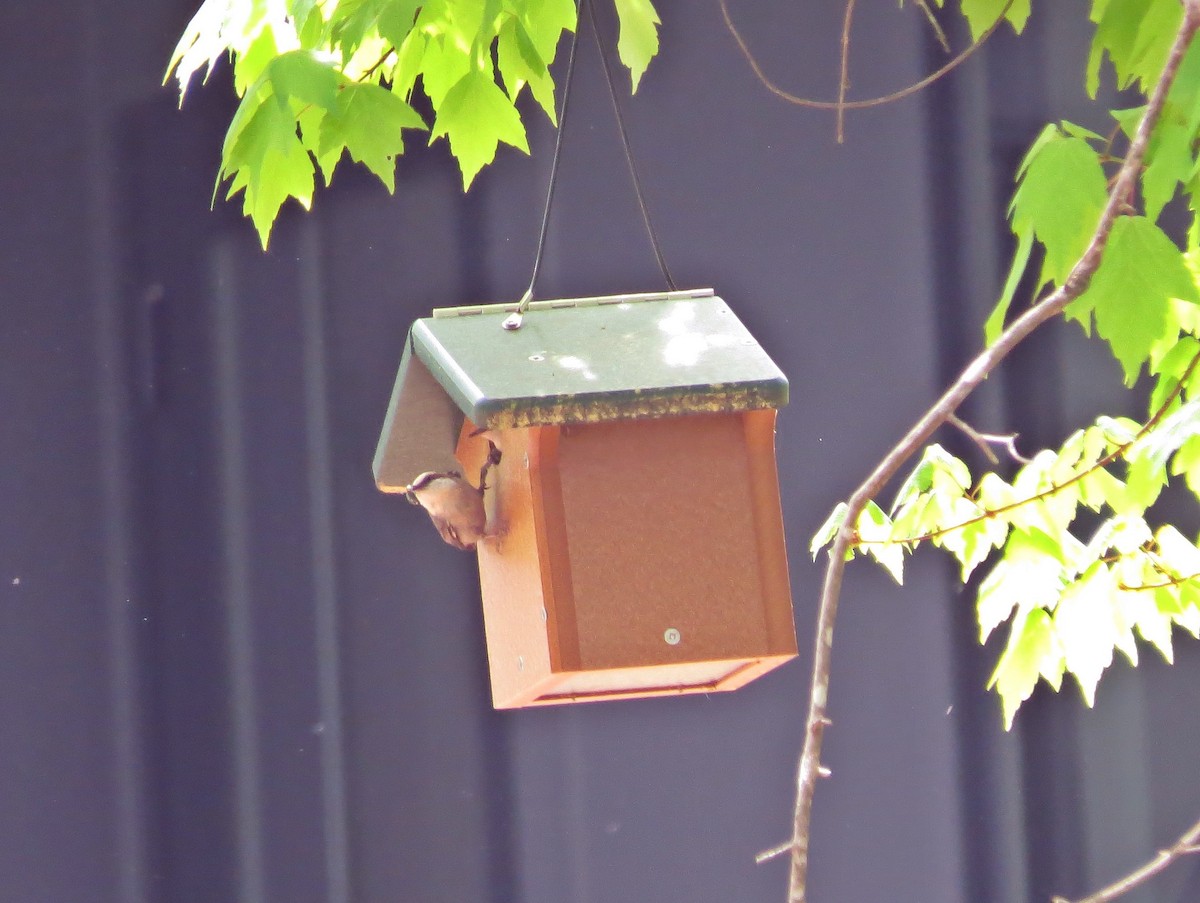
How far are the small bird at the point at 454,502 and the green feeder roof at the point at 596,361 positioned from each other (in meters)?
0.10

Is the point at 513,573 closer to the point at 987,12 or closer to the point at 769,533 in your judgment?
the point at 769,533

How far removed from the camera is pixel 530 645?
1322mm

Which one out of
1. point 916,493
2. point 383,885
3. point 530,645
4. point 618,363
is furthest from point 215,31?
point 383,885

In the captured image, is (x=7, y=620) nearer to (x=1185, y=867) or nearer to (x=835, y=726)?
(x=835, y=726)

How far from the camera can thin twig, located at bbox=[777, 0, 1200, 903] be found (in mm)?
1087

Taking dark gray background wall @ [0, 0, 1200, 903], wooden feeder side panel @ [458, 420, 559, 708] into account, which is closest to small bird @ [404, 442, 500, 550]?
wooden feeder side panel @ [458, 420, 559, 708]

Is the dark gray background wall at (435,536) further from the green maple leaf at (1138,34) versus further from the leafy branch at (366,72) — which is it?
the green maple leaf at (1138,34)

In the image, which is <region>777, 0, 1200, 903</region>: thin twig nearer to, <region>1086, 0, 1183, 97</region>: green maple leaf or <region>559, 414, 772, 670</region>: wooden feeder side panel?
<region>559, 414, 772, 670</region>: wooden feeder side panel

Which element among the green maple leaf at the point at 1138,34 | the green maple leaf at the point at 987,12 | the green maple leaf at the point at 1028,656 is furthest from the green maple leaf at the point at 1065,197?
the green maple leaf at the point at 1028,656

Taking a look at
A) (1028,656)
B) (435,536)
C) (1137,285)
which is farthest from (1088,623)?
(435,536)

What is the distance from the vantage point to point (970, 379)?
113cm

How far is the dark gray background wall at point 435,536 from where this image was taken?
9.23 ft

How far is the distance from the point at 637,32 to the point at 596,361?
0.42 metres

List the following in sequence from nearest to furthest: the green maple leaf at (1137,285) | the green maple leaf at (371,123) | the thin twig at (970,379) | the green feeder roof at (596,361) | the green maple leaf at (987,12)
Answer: the thin twig at (970,379)
the green feeder roof at (596,361)
the green maple leaf at (1137,285)
the green maple leaf at (371,123)
the green maple leaf at (987,12)
